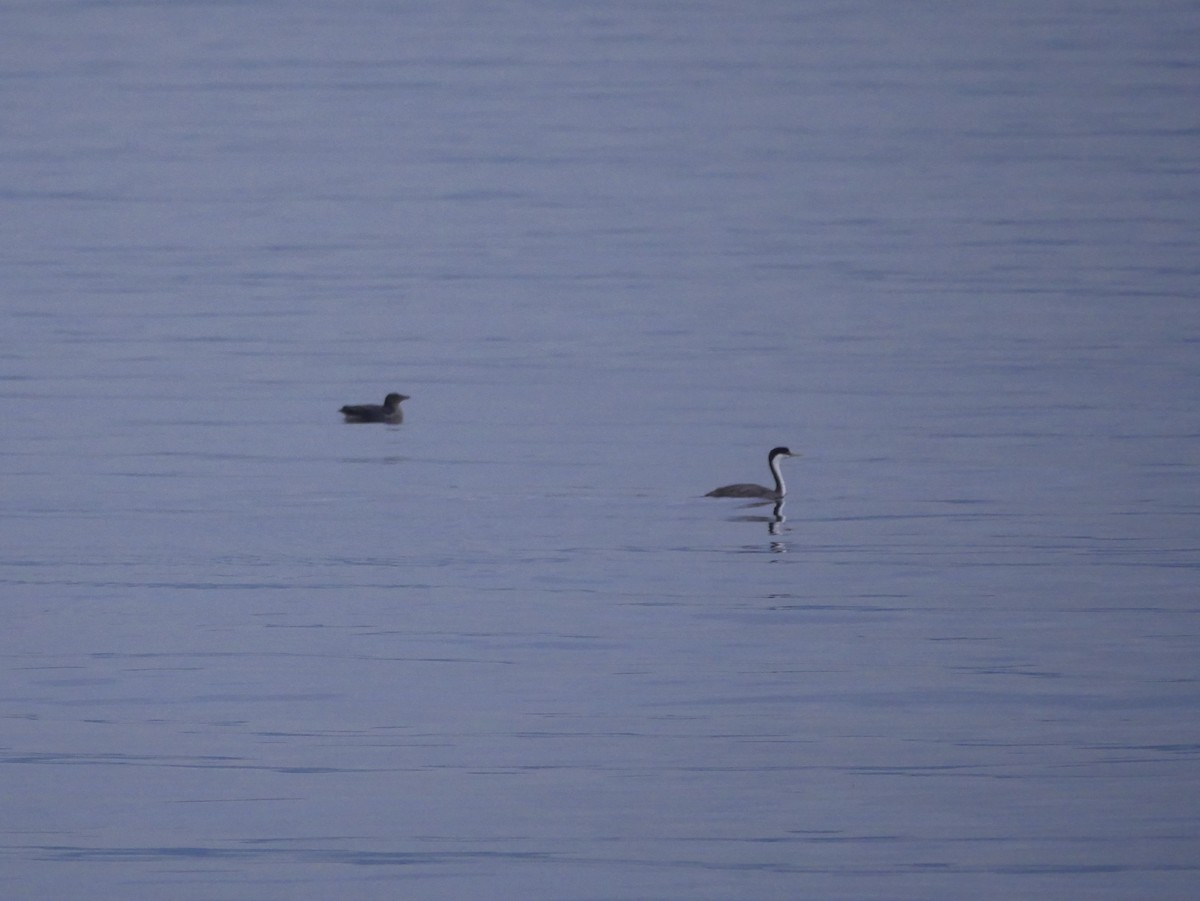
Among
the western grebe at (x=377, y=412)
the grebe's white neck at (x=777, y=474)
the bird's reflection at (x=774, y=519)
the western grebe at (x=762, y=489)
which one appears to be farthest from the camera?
the western grebe at (x=377, y=412)

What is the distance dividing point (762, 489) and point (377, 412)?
5.14 meters

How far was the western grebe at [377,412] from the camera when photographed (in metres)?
19.6

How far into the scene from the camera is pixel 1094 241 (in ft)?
103

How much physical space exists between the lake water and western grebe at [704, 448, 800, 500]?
0.44ft

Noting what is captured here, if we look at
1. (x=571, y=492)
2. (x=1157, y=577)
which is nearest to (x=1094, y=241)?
(x=571, y=492)

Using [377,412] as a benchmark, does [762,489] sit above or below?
below

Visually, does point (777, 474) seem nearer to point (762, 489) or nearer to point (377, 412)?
point (762, 489)

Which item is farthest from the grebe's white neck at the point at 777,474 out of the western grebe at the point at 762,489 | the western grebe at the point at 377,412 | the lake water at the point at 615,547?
the western grebe at the point at 377,412

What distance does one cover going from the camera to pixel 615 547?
13.9 meters

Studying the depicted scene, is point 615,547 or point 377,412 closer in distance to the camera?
point 615,547

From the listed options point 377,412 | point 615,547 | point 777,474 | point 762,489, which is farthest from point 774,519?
point 377,412

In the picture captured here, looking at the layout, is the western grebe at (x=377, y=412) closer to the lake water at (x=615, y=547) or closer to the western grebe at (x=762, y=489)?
the lake water at (x=615, y=547)

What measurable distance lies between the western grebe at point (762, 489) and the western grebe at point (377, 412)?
14.4 ft

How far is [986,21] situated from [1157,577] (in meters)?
62.9
